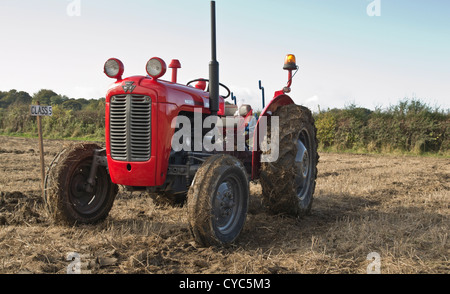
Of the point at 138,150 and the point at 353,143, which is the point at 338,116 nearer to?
the point at 353,143

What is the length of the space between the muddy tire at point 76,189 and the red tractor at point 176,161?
11mm

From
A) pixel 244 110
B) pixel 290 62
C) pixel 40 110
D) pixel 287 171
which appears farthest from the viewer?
pixel 40 110

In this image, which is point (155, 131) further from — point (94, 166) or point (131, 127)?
point (94, 166)

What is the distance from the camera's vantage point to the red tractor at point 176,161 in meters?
3.71

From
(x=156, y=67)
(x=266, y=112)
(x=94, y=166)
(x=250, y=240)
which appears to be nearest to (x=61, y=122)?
(x=94, y=166)

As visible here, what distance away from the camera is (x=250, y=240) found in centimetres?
398

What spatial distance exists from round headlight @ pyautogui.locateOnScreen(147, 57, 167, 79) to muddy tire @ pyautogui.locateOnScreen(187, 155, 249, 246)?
95 centimetres

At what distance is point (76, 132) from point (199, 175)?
20989 mm

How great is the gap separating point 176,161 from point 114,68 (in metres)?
1.13

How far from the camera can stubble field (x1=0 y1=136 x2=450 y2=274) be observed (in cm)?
318

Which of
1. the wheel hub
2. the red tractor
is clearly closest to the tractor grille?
the red tractor

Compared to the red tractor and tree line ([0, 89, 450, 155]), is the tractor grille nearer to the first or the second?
the red tractor

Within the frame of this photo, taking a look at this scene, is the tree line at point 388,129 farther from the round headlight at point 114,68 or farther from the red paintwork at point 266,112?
the round headlight at point 114,68

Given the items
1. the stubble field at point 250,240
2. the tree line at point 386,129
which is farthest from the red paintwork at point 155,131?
the tree line at point 386,129
